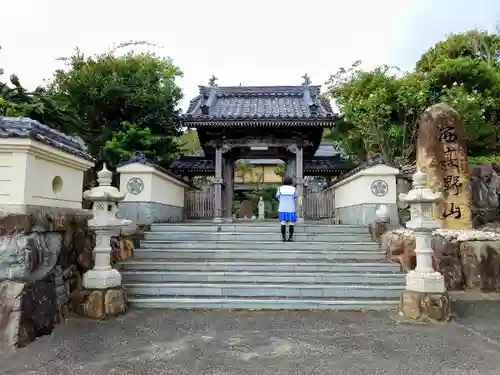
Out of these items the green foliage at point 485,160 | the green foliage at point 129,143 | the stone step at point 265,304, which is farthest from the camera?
the green foliage at point 129,143

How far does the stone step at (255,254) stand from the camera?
8.03 metres

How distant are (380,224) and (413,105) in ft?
27.8

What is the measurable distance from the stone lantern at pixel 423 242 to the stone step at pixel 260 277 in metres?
1.03

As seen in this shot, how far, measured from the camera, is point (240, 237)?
29.7ft

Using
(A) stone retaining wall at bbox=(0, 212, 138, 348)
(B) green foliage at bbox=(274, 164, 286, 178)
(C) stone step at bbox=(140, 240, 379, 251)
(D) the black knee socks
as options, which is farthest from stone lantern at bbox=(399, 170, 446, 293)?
(B) green foliage at bbox=(274, 164, 286, 178)

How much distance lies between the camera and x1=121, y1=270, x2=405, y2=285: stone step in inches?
270

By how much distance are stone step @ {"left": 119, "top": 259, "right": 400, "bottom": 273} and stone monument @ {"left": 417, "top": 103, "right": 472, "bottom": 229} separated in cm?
280

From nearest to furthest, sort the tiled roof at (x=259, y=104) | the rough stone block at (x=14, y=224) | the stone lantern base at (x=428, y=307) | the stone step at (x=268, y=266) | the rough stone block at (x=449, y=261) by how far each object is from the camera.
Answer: the rough stone block at (x=14, y=224) < the stone lantern base at (x=428, y=307) < the stone step at (x=268, y=266) < the rough stone block at (x=449, y=261) < the tiled roof at (x=259, y=104)

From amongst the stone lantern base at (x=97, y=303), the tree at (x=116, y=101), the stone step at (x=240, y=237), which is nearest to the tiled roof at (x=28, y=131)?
the stone lantern base at (x=97, y=303)

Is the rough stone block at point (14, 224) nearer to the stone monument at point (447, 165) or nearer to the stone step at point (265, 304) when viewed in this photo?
the stone step at point (265, 304)

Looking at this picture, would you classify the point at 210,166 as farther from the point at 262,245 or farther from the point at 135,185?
the point at 262,245

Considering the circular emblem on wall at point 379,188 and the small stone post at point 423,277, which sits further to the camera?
the circular emblem on wall at point 379,188

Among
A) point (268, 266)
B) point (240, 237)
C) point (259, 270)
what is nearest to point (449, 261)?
point (268, 266)

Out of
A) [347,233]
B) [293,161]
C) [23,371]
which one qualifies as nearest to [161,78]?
[293,161]
